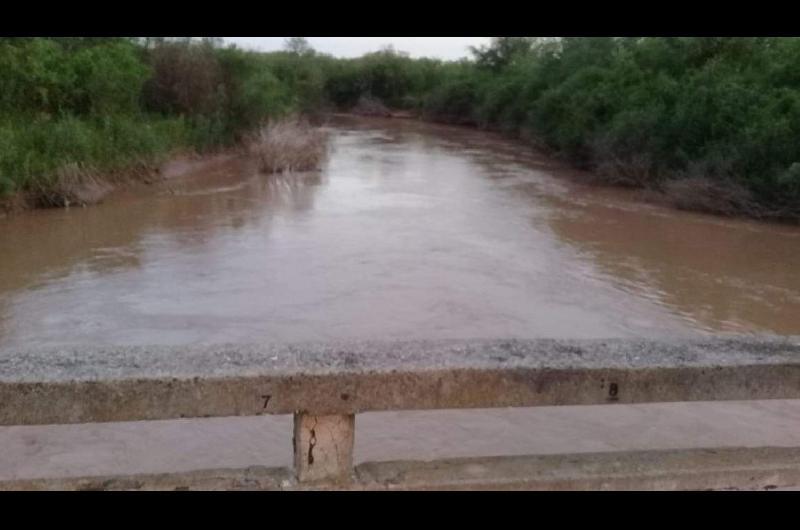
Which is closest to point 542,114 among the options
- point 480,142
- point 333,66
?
point 480,142

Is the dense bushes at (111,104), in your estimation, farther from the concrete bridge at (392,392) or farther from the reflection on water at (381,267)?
the concrete bridge at (392,392)

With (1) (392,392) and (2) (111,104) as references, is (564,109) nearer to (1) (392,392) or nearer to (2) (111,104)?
(2) (111,104)

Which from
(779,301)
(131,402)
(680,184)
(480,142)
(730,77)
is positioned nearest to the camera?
(131,402)

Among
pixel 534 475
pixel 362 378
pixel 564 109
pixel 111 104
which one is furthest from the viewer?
pixel 564 109

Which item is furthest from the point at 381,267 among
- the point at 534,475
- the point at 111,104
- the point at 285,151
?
the point at 111,104

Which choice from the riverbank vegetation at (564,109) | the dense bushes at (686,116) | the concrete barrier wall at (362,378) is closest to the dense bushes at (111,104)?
the riverbank vegetation at (564,109)

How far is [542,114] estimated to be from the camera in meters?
27.3

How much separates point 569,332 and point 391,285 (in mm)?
2702

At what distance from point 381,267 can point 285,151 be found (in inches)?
421

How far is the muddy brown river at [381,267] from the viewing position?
902 cm

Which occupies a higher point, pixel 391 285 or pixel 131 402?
pixel 131 402

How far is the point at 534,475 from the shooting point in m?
2.35
